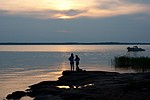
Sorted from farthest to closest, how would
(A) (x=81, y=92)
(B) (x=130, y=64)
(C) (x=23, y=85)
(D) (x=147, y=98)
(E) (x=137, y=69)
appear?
(B) (x=130, y=64) → (E) (x=137, y=69) → (C) (x=23, y=85) → (A) (x=81, y=92) → (D) (x=147, y=98)

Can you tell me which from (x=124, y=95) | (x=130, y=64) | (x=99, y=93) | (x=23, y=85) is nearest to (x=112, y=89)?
(x=99, y=93)

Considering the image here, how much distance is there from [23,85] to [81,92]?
13579mm

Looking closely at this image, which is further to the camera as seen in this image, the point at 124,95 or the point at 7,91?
the point at 7,91

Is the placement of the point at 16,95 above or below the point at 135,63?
below

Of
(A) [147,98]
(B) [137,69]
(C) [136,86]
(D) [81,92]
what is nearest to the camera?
(A) [147,98]

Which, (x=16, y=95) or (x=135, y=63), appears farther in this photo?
(x=135, y=63)

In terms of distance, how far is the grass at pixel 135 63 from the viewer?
50.7 m

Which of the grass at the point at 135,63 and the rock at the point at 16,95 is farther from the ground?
the grass at the point at 135,63

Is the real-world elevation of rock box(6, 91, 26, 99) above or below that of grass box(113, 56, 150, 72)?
below

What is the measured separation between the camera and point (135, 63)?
179 ft

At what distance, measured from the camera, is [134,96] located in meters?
19.5

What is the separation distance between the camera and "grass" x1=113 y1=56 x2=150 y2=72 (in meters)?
50.7

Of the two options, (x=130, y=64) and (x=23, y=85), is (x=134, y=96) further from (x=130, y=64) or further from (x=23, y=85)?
(x=130, y=64)

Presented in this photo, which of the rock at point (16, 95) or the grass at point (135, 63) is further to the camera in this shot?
the grass at point (135, 63)
